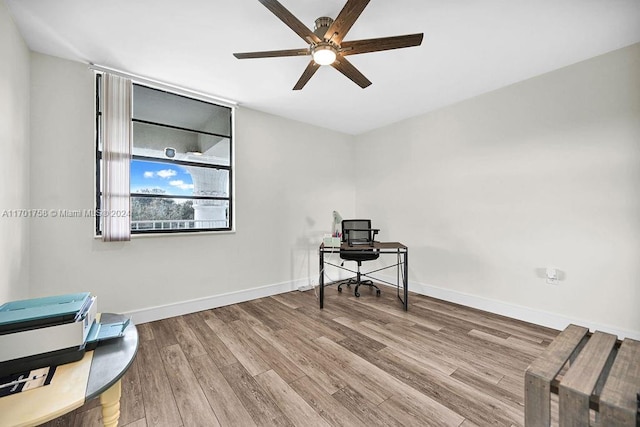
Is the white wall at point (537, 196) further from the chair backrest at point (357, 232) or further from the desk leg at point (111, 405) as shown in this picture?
the desk leg at point (111, 405)

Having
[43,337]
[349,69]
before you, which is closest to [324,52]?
[349,69]

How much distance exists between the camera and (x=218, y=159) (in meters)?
3.30

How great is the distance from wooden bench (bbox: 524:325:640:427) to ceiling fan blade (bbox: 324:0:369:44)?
2012 millimetres

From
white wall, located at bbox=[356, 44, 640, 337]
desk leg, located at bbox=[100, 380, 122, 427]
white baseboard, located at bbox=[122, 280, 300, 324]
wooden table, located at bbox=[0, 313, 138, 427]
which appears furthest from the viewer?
white baseboard, located at bbox=[122, 280, 300, 324]

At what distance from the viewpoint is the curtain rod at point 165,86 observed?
8.09 feet

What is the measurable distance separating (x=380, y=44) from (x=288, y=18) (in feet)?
2.12

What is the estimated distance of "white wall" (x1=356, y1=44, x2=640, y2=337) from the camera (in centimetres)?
222

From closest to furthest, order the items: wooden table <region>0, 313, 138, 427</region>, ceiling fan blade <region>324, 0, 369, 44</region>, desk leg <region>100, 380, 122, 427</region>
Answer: wooden table <region>0, 313, 138, 427</region>
desk leg <region>100, 380, 122, 427</region>
ceiling fan blade <region>324, 0, 369, 44</region>

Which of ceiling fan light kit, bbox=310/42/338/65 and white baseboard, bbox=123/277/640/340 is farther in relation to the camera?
white baseboard, bbox=123/277/640/340

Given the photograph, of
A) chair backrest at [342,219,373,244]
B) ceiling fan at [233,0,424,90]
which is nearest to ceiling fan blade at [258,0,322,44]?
ceiling fan at [233,0,424,90]

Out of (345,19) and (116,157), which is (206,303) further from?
(345,19)

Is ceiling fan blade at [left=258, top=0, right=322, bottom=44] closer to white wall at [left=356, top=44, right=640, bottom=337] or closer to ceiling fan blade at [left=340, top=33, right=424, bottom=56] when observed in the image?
ceiling fan blade at [left=340, top=33, right=424, bottom=56]

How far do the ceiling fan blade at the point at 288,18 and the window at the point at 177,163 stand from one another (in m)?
1.97

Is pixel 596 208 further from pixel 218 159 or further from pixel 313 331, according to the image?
pixel 218 159
